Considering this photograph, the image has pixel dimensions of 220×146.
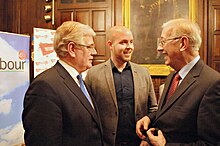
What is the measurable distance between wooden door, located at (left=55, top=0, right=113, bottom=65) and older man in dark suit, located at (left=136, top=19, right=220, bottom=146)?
339 cm

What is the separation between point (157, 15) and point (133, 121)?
3049mm

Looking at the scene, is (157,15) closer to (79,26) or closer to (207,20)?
(207,20)

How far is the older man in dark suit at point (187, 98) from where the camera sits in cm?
159

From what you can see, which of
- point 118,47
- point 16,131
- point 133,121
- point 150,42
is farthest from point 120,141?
point 150,42

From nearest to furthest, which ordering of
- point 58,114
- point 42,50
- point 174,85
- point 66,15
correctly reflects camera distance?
point 58,114 → point 174,85 → point 42,50 → point 66,15

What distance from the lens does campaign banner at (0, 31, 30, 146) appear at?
289cm

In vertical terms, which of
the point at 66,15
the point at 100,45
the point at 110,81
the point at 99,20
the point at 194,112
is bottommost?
the point at 194,112

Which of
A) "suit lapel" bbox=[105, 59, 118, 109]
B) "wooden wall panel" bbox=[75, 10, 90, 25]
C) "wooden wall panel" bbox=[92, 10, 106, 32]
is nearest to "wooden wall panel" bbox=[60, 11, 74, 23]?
"wooden wall panel" bbox=[75, 10, 90, 25]

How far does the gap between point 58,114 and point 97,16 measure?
13.0ft

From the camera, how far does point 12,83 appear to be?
3033 millimetres

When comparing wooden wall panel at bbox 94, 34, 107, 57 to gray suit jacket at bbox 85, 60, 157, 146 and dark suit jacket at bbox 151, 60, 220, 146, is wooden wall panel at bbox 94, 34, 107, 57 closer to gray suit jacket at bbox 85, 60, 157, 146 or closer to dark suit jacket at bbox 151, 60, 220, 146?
gray suit jacket at bbox 85, 60, 157, 146

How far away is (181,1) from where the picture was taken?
5.14 m

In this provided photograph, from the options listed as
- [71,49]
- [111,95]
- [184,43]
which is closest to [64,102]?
[71,49]

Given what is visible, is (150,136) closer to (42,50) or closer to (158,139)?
(158,139)
